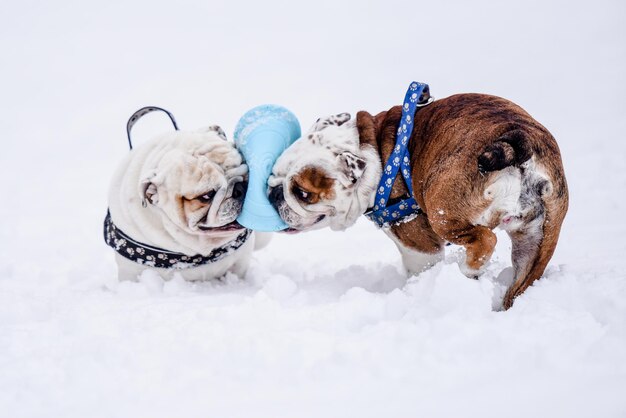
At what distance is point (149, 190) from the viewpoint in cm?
364

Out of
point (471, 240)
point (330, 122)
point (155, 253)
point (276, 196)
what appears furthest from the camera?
point (155, 253)

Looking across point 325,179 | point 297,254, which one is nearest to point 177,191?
point 325,179

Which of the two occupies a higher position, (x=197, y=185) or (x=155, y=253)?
(x=197, y=185)

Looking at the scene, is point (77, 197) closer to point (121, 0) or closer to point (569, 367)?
point (121, 0)

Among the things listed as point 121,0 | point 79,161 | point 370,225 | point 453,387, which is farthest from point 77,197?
point 453,387

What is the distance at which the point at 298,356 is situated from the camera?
227cm

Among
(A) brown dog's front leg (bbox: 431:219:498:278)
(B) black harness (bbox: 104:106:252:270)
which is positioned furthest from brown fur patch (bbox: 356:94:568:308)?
(B) black harness (bbox: 104:106:252:270)

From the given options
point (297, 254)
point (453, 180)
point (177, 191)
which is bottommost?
point (297, 254)

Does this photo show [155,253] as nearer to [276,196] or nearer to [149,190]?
[149,190]

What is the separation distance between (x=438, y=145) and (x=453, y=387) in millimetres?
1387

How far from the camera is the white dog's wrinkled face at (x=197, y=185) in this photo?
3.64 m

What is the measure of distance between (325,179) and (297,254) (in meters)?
1.81

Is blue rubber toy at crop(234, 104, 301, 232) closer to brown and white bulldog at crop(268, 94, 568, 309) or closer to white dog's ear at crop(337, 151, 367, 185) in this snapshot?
brown and white bulldog at crop(268, 94, 568, 309)

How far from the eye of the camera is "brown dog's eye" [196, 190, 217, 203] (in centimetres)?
366
